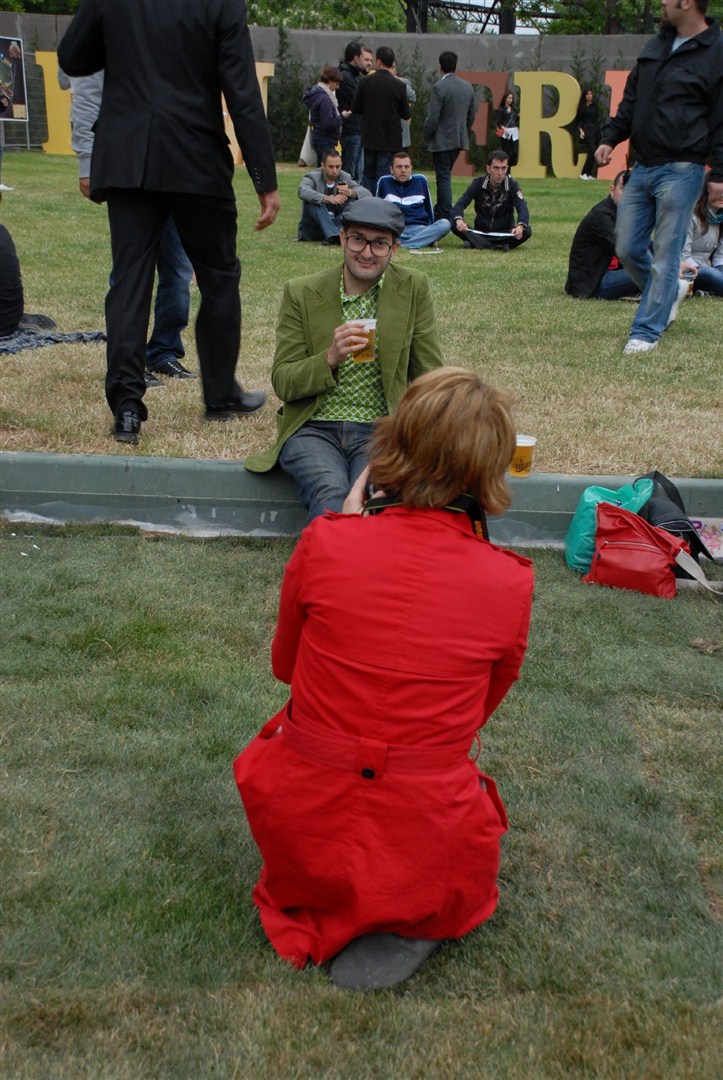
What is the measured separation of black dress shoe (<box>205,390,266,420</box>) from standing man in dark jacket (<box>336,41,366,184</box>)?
1145cm

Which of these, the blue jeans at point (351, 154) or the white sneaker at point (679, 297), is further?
the blue jeans at point (351, 154)

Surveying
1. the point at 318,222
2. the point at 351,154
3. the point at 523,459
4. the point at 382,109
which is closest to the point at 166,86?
the point at 523,459

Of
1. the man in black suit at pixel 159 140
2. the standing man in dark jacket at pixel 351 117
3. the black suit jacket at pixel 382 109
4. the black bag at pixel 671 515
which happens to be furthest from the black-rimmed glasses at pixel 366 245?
the standing man in dark jacket at pixel 351 117

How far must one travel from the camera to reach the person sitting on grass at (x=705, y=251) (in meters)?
9.71

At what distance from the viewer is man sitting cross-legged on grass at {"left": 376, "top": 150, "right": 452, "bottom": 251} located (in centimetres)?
1302

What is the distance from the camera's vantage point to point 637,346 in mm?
7504

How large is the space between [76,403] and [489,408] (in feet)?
13.3

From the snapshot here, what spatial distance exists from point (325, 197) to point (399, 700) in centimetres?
1114

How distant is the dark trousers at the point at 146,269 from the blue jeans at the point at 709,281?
218 inches

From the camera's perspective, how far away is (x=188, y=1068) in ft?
6.97

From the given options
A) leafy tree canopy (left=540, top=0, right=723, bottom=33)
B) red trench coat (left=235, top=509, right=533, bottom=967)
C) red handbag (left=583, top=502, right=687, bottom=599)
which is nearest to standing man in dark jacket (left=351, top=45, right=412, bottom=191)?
red handbag (left=583, top=502, right=687, bottom=599)

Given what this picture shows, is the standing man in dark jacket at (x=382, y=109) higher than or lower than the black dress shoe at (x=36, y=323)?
higher

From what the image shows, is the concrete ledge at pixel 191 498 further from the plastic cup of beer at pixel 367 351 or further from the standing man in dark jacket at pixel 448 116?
the standing man in dark jacket at pixel 448 116

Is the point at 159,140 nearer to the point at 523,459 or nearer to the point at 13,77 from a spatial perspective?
the point at 523,459
